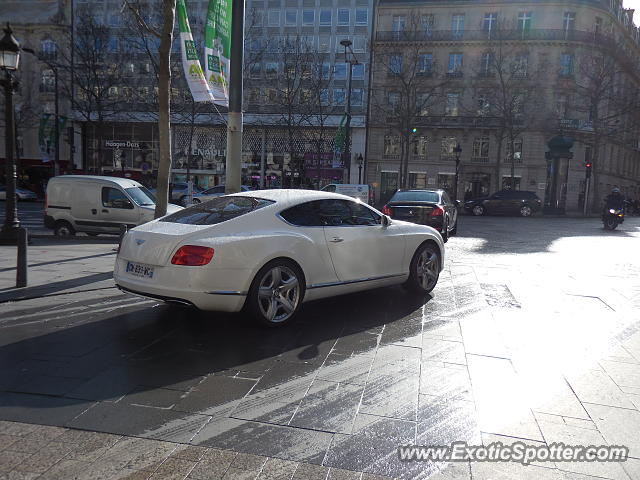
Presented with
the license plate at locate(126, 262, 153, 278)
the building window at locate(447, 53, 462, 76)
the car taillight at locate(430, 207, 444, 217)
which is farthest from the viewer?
the building window at locate(447, 53, 462, 76)

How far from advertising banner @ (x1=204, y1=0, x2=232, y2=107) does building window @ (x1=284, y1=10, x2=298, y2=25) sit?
42310mm

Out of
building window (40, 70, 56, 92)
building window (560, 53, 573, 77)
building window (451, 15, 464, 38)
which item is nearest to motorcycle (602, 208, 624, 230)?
building window (560, 53, 573, 77)

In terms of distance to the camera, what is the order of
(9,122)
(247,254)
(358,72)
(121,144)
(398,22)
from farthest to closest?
1. (121,144)
2. (398,22)
3. (358,72)
4. (9,122)
5. (247,254)

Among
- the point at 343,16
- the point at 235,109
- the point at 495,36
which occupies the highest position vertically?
the point at 343,16

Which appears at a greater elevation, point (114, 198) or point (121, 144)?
point (121, 144)

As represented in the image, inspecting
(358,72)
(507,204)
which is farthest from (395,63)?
(507,204)

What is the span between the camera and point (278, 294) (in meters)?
5.11

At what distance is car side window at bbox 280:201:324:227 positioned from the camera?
213 inches

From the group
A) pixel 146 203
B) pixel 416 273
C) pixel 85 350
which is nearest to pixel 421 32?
pixel 146 203

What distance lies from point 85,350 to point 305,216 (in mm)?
2523

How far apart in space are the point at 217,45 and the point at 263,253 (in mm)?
5144

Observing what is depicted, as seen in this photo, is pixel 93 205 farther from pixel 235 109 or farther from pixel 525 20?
pixel 525 20

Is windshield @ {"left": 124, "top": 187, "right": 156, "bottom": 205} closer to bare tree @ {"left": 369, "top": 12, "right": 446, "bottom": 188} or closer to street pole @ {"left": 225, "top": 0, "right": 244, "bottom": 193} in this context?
street pole @ {"left": 225, "top": 0, "right": 244, "bottom": 193}

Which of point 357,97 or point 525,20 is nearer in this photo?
point 525,20
